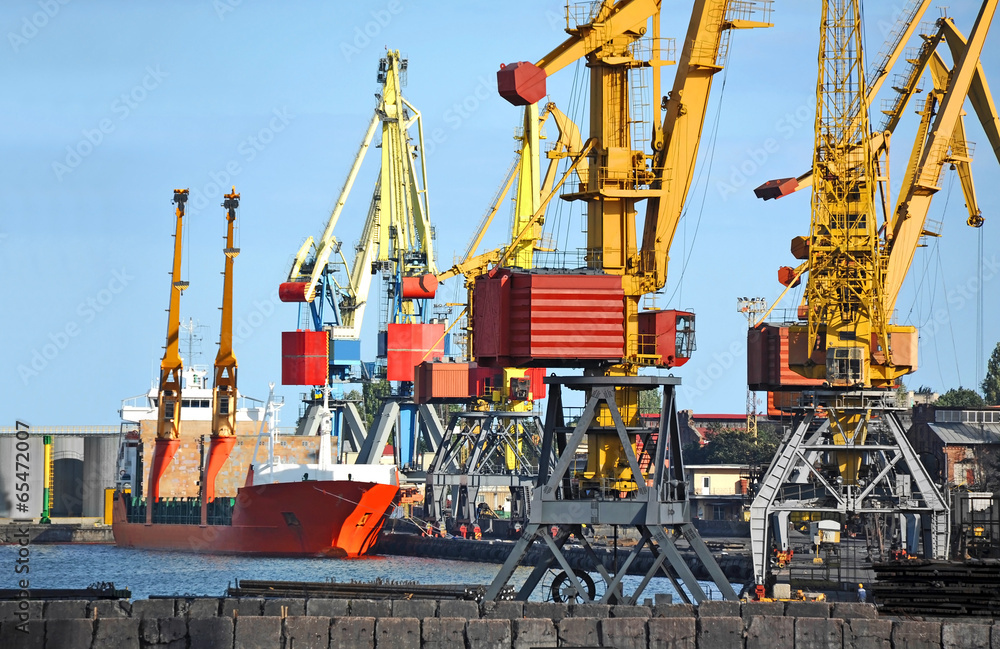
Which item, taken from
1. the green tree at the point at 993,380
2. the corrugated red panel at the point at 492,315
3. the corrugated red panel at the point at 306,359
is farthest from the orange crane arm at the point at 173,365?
the green tree at the point at 993,380

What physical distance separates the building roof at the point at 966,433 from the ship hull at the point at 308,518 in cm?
3631

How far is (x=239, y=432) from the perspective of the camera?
381 feet

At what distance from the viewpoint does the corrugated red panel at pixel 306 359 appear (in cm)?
11738

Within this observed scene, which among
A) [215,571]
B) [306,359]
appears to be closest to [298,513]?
[215,571]

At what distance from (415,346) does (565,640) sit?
79.8 meters

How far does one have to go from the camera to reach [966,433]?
9756cm

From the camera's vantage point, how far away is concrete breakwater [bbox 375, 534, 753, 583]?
241 feet

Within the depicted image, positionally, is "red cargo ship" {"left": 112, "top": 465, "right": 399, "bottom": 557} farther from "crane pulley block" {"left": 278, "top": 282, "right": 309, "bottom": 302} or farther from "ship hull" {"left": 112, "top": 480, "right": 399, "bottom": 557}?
"crane pulley block" {"left": 278, "top": 282, "right": 309, "bottom": 302}

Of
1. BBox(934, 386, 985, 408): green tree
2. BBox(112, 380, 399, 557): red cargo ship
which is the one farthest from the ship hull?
BBox(934, 386, 985, 408): green tree

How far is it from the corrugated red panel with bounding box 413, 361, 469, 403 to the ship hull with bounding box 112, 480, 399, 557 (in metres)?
7.17

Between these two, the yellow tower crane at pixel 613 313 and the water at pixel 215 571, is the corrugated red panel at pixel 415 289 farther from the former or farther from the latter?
the yellow tower crane at pixel 613 313

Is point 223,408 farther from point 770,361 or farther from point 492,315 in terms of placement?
point 492,315

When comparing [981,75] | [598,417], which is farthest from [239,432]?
[598,417]

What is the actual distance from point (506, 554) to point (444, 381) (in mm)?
13728
